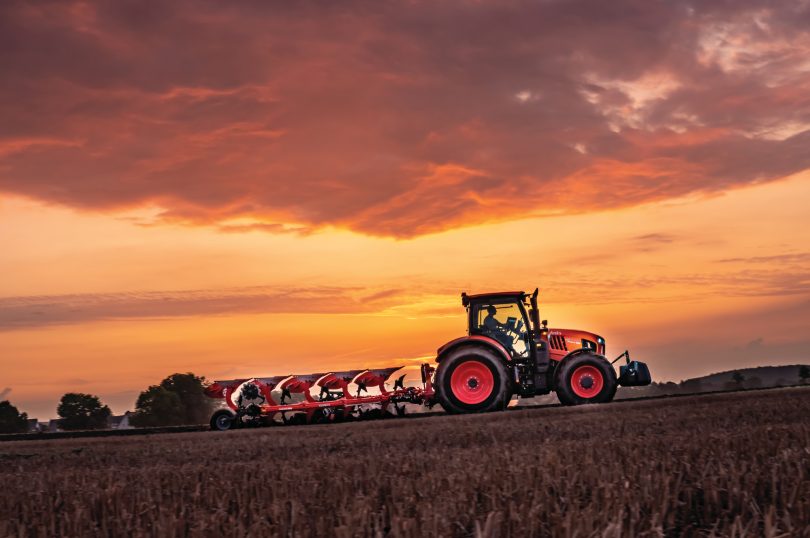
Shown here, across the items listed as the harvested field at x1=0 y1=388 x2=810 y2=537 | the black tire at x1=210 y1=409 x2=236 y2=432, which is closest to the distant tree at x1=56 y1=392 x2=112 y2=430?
the black tire at x1=210 y1=409 x2=236 y2=432

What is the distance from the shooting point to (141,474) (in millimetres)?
7527

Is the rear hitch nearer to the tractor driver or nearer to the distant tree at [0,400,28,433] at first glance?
the tractor driver

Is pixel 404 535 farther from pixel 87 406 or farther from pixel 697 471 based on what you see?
pixel 87 406

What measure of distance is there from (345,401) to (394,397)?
1332 millimetres

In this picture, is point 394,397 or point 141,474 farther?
point 394,397

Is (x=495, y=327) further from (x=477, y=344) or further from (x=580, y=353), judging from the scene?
(x=580, y=353)

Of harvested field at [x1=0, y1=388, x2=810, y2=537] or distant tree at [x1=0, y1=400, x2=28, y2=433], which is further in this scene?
distant tree at [x1=0, y1=400, x2=28, y2=433]

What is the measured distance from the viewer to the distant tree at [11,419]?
53.4 meters

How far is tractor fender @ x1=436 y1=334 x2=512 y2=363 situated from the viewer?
18.8m

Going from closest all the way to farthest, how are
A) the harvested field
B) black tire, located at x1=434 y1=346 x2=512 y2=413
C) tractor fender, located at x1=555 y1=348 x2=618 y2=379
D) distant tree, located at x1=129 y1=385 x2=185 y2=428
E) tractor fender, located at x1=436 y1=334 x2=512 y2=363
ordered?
the harvested field < black tire, located at x1=434 y1=346 x2=512 y2=413 < tractor fender, located at x1=436 y1=334 x2=512 y2=363 < tractor fender, located at x1=555 y1=348 x2=618 y2=379 < distant tree, located at x1=129 y1=385 x2=185 y2=428

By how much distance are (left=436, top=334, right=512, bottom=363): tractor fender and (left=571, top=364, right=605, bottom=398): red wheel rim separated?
5.04ft

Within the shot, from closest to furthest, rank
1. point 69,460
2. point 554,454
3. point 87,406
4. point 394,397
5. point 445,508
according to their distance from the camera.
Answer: point 445,508, point 554,454, point 69,460, point 394,397, point 87,406

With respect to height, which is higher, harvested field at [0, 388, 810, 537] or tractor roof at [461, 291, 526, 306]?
tractor roof at [461, 291, 526, 306]

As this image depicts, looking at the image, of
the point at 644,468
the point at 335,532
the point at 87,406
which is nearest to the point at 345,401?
the point at 644,468
